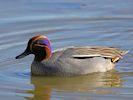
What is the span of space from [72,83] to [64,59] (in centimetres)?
52

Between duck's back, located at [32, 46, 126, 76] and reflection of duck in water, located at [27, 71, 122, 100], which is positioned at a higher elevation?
duck's back, located at [32, 46, 126, 76]

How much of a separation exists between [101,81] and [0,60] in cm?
206

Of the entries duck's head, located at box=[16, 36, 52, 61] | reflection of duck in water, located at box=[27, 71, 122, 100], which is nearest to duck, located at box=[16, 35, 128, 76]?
duck's head, located at box=[16, 36, 52, 61]

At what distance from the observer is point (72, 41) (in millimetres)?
12516

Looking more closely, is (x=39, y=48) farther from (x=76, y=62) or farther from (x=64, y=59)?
(x=76, y=62)

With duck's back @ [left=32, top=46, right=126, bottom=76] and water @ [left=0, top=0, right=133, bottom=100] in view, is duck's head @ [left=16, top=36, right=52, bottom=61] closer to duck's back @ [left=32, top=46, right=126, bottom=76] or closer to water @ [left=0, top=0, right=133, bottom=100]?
duck's back @ [left=32, top=46, right=126, bottom=76]

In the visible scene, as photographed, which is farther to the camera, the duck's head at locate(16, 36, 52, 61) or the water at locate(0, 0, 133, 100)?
the duck's head at locate(16, 36, 52, 61)

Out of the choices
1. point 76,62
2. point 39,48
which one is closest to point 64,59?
point 76,62

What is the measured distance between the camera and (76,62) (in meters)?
10.9

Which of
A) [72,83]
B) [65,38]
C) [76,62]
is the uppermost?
[65,38]

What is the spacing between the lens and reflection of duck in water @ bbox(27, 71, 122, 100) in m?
9.94

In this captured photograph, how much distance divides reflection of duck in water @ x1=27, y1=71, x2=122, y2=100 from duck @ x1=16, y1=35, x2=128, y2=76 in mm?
114

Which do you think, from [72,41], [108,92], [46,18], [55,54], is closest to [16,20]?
[46,18]

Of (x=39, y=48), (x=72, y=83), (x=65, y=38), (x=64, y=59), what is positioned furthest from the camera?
(x=65, y=38)
